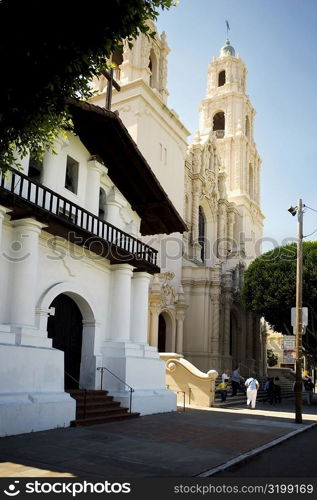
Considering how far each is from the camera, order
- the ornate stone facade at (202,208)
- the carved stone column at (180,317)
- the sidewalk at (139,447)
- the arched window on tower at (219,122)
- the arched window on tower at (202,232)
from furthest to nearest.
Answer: the arched window on tower at (219,122) → the arched window on tower at (202,232) → the carved stone column at (180,317) → the ornate stone facade at (202,208) → the sidewalk at (139,447)

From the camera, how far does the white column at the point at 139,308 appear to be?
1839 cm

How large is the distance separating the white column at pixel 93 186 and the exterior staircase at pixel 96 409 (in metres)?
6.04

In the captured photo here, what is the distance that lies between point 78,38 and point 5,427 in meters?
8.44

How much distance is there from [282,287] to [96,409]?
17930 millimetres

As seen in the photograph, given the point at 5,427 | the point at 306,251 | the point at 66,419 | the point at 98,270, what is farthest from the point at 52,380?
the point at 306,251

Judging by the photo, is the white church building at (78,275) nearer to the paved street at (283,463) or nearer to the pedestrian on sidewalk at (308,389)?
the paved street at (283,463)

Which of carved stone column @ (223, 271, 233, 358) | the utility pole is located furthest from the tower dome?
the utility pole

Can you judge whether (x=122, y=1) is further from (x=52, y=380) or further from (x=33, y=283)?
(x=52, y=380)

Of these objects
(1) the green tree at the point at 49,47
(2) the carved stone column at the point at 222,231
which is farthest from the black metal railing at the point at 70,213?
(2) the carved stone column at the point at 222,231

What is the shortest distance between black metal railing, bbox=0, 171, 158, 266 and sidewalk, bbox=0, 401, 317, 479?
5584 mm

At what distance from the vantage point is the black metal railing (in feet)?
42.2

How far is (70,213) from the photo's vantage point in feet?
47.3

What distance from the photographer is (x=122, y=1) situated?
22.9 ft

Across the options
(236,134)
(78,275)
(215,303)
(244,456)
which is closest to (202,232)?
(215,303)
